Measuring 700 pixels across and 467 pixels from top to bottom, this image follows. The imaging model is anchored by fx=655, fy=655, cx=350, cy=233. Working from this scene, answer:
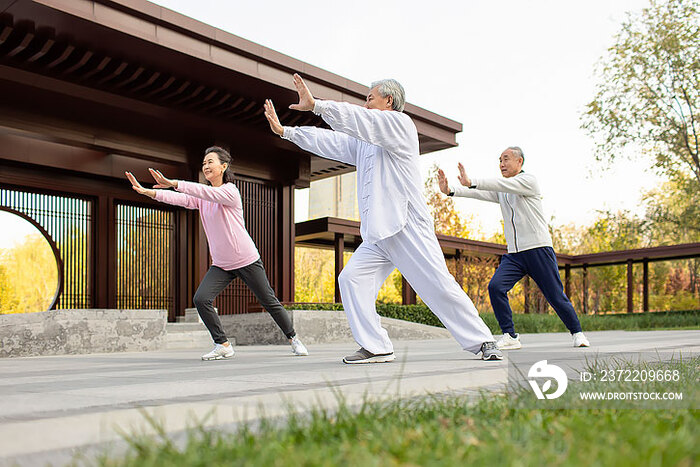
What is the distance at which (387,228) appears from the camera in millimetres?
4719

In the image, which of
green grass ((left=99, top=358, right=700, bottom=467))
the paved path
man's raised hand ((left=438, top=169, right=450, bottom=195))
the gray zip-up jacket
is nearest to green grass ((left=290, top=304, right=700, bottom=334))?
the gray zip-up jacket

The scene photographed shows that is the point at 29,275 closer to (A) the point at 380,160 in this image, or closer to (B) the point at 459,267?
(B) the point at 459,267

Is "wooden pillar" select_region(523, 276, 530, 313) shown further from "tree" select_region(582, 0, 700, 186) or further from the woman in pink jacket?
the woman in pink jacket

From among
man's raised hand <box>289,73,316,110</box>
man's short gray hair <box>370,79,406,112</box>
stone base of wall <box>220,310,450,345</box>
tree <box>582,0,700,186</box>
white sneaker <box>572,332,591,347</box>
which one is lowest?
stone base of wall <box>220,310,450,345</box>

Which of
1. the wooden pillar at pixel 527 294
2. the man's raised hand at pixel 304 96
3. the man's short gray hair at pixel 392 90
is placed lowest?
the wooden pillar at pixel 527 294

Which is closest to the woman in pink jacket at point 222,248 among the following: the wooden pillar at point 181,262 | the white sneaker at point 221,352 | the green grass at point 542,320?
the white sneaker at point 221,352

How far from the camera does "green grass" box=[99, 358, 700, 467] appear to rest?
1419 mm

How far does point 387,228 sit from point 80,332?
5.17 m

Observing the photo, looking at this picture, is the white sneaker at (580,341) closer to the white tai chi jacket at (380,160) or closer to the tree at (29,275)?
the white tai chi jacket at (380,160)

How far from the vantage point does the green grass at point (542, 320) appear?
16391mm

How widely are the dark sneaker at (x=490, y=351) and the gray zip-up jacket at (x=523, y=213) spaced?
1.90 m

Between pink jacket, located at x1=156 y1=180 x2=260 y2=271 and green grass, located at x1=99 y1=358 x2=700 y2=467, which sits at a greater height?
pink jacket, located at x1=156 y1=180 x2=260 y2=271

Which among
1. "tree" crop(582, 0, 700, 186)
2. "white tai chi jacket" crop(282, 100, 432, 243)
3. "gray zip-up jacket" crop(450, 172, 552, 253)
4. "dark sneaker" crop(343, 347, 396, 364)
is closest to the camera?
"white tai chi jacket" crop(282, 100, 432, 243)

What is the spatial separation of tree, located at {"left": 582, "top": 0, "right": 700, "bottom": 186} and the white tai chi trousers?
2562 centimetres
